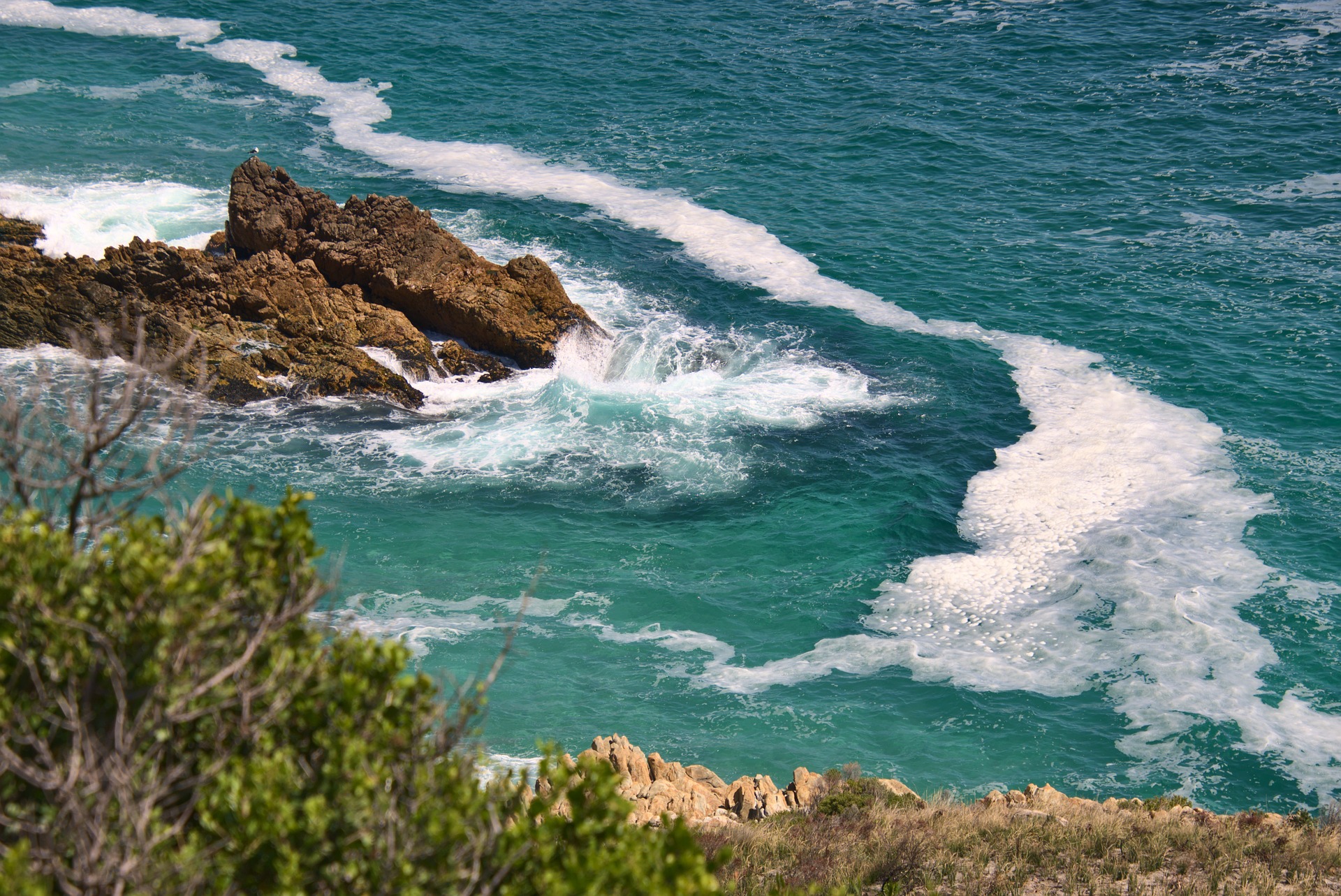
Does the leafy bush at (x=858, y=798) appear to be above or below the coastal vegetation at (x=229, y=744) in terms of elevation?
below

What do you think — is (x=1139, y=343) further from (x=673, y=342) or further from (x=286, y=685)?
(x=286, y=685)

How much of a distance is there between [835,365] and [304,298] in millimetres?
15389

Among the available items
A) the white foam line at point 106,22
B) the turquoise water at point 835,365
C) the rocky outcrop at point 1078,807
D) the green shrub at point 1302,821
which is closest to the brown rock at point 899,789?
the rocky outcrop at point 1078,807

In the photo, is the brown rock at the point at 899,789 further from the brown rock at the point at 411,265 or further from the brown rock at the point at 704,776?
the brown rock at the point at 411,265

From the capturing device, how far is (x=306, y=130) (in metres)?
44.3

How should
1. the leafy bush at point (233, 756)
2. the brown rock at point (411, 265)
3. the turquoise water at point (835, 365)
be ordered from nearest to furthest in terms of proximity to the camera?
the leafy bush at point (233, 756), the turquoise water at point (835, 365), the brown rock at point (411, 265)

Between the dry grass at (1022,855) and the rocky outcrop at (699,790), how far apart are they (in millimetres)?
780

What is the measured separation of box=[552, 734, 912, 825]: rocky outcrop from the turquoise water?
197 centimetres

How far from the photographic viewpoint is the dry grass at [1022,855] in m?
12.4

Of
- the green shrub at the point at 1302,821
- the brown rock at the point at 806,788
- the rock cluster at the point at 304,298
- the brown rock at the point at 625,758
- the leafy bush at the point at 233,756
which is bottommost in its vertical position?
the brown rock at the point at 806,788

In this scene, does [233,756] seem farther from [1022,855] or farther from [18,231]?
[18,231]

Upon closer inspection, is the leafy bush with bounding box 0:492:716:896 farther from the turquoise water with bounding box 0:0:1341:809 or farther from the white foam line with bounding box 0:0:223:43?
the white foam line with bounding box 0:0:223:43

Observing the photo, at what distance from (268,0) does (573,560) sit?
48.8 metres

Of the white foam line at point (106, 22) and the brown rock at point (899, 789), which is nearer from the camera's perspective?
the brown rock at point (899, 789)
